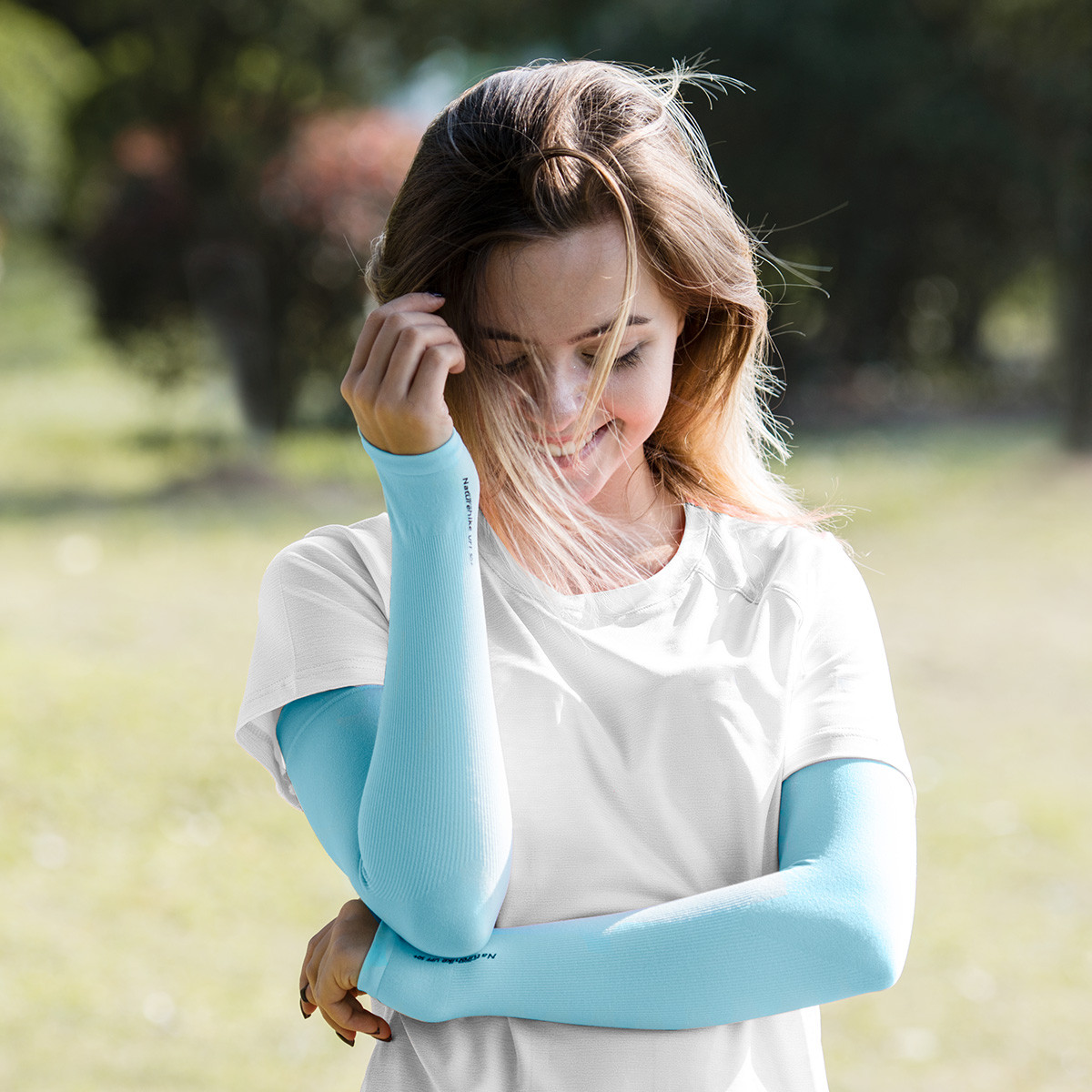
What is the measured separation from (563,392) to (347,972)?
1.94 ft

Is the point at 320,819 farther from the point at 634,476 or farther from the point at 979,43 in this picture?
the point at 979,43

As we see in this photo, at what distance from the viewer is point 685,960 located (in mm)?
1146

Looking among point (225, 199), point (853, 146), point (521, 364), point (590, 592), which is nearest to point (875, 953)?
point (590, 592)

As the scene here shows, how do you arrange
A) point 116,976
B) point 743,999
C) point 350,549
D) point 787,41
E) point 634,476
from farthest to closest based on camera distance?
point 787,41
point 116,976
point 634,476
point 350,549
point 743,999

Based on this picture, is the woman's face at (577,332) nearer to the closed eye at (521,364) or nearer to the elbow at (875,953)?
the closed eye at (521,364)

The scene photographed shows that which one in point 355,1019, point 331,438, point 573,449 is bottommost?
point 331,438

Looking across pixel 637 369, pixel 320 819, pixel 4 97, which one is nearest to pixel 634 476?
pixel 637 369

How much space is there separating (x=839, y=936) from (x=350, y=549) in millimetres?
594

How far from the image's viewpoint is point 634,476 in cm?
146

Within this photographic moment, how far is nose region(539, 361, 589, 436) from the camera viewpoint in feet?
4.14

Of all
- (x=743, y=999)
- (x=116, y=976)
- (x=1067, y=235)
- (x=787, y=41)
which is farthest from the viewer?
(x=787, y=41)

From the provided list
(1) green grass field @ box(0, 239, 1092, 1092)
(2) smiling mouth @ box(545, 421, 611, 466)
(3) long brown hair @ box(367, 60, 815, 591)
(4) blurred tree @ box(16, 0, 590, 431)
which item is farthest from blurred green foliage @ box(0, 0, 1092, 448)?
(2) smiling mouth @ box(545, 421, 611, 466)

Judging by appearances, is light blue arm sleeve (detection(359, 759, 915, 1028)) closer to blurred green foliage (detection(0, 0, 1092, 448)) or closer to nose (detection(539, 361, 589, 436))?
nose (detection(539, 361, 589, 436))

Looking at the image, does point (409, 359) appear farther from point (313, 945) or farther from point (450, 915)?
point (313, 945)
